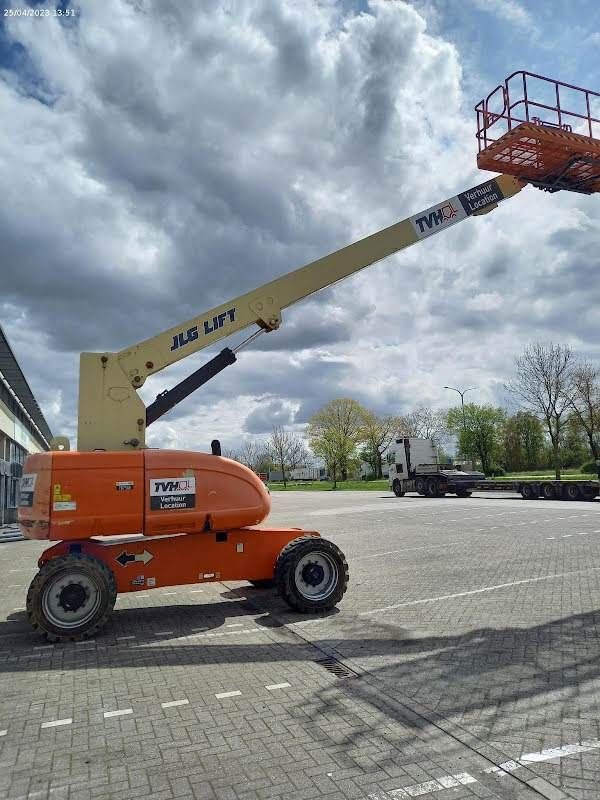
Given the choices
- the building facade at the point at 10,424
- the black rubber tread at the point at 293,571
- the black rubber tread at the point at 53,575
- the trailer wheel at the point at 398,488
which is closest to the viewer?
the black rubber tread at the point at 53,575

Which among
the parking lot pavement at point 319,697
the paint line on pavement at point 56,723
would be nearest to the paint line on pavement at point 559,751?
the parking lot pavement at point 319,697

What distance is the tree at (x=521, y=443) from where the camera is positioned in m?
73.5

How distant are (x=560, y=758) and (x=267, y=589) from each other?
662cm

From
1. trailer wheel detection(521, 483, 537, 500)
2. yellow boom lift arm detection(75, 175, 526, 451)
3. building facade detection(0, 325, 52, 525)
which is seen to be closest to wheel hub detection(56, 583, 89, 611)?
yellow boom lift arm detection(75, 175, 526, 451)

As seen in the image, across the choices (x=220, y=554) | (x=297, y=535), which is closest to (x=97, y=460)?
(x=220, y=554)

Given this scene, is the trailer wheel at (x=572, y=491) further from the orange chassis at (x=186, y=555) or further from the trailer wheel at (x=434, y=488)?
the orange chassis at (x=186, y=555)

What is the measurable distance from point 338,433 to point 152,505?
6851 cm

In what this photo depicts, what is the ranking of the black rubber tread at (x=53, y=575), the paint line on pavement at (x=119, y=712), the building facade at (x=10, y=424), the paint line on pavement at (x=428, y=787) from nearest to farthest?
the paint line on pavement at (x=428, y=787), the paint line on pavement at (x=119, y=712), the black rubber tread at (x=53, y=575), the building facade at (x=10, y=424)

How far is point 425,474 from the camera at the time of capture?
36.0m

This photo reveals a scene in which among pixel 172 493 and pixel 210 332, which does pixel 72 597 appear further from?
pixel 210 332

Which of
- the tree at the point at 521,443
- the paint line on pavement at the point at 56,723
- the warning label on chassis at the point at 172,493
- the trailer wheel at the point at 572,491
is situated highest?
the tree at the point at 521,443

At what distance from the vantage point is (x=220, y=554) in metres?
8.57

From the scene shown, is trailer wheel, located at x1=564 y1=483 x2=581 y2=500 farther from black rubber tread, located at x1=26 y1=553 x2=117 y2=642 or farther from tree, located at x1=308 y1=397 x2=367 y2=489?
tree, located at x1=308 y1=397 x2=367 y2=489

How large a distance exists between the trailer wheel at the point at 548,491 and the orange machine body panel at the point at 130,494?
81.5 feet
